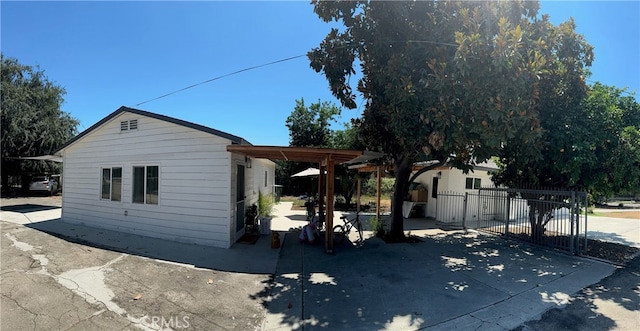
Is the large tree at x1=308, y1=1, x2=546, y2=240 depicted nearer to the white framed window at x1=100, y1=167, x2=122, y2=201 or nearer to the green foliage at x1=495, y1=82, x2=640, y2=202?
the green foliage at x1=495, y1=82, x2=640, y2=202

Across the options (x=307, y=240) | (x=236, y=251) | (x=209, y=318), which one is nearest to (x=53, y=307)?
(x=209, y=318)

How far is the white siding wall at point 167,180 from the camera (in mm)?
8148

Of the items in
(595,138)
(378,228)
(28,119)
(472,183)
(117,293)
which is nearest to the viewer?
(117,293)

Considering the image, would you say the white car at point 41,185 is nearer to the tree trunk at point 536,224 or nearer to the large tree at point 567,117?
the large tree at point 567,117

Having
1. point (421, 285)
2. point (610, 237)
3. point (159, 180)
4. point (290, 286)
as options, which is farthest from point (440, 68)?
point (610, 237)

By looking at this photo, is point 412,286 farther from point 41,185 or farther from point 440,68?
point 41,185

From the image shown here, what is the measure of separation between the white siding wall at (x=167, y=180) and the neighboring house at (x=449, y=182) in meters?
9.22

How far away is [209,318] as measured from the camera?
4.36 meters

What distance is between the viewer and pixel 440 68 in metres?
6.45

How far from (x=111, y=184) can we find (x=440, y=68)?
32.7 feet

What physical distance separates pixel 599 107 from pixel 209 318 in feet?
30.3

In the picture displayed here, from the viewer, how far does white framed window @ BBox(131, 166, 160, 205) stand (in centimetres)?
905

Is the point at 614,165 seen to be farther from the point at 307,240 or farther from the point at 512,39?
the point at 307,240

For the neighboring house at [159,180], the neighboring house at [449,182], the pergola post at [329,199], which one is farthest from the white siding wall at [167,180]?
the neighboring house at [449,182]
